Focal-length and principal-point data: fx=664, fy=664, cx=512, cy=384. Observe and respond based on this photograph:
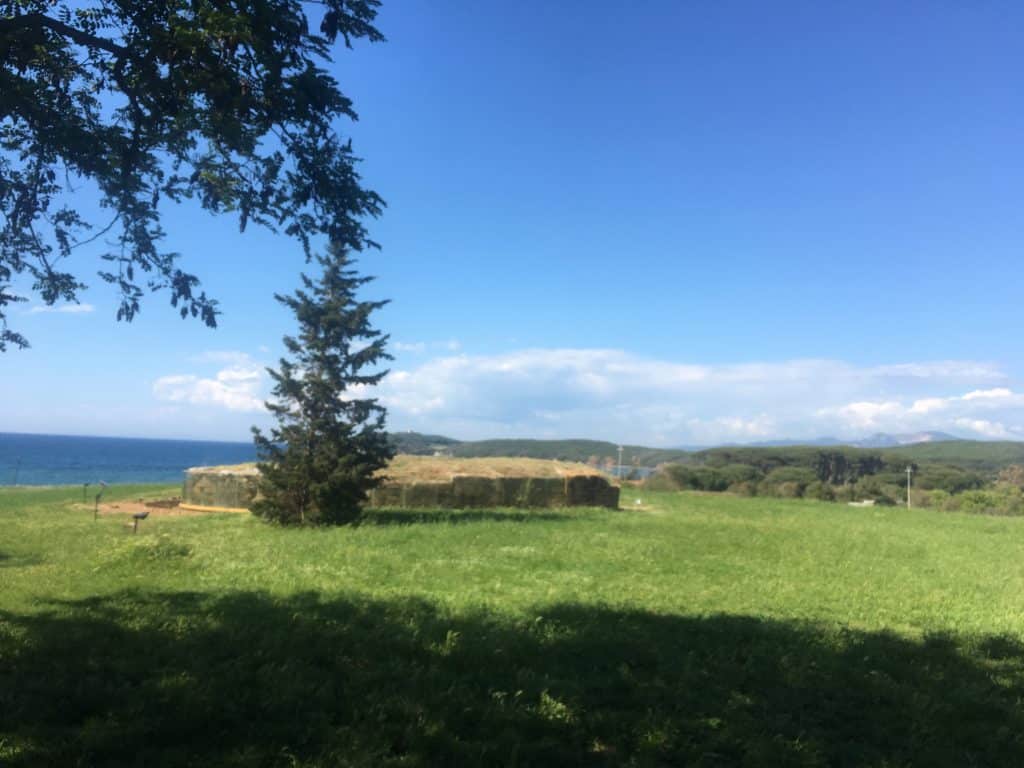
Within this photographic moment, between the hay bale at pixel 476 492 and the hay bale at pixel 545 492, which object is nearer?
the hay bale at pixel 476 492

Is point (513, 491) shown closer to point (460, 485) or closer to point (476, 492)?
point (476, 492)

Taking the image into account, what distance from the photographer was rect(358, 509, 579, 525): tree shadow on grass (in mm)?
14883

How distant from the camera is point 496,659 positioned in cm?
502

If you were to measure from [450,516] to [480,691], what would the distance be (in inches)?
464

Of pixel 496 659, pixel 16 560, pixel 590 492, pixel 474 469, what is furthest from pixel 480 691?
pixel 590 492

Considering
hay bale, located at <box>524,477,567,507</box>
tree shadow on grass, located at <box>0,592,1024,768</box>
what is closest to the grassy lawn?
tree shadow on grass, located at <box>0,592,1024,768</box>

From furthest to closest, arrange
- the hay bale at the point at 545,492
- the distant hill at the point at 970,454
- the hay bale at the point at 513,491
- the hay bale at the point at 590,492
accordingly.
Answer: the distant hill at the point at 970,454 < the hay bale at the point at 590,492 < the hay bale at the point at 545,492 < the hay bale at the point at 513,491

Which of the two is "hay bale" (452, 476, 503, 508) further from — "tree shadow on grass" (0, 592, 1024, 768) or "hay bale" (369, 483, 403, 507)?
"tree shadow on grass" (0, 592, 1024, 768)

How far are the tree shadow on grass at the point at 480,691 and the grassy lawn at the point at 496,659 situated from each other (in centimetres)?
2

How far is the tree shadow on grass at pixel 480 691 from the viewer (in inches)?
141

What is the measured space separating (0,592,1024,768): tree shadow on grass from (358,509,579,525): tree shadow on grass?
8448 millimetres

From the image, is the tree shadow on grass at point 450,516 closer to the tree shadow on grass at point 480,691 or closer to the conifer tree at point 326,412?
the conifer tree at point 326,412

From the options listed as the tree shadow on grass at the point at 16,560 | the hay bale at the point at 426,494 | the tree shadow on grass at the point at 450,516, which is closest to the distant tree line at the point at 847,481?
the tree shadow on grass at the point at 450,516

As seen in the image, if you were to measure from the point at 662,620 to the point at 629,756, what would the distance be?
121 inches
